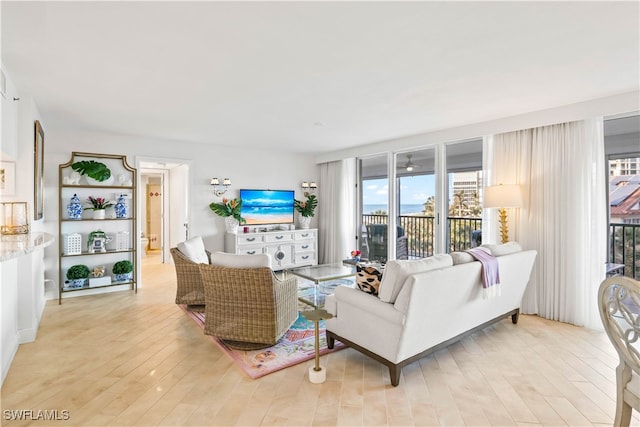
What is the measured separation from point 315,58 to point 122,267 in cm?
432

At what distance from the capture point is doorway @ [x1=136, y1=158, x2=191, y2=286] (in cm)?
639

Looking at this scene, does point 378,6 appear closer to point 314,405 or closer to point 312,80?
point 312,80

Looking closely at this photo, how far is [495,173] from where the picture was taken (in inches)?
173

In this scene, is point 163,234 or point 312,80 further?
point 163,234

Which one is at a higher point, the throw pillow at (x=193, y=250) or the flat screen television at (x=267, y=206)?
the flat screen television at (x=267, y=206)

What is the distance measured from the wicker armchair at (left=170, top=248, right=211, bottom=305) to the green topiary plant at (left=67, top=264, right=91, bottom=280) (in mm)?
1798

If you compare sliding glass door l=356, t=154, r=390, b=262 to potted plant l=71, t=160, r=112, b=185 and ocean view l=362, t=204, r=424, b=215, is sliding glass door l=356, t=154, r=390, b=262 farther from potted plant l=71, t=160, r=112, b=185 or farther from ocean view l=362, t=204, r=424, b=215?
potted plant l=71, t=160, r=112, b=185

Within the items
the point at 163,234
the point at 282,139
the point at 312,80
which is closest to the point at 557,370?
the point at 312,80

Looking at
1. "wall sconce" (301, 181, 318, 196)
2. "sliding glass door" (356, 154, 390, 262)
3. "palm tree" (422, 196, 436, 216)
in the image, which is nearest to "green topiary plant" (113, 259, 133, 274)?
"wall sconce" (301, 181, 318, 196)

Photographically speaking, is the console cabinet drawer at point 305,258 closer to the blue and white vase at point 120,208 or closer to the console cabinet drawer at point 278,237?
the console cabinet drawer at point 278,237

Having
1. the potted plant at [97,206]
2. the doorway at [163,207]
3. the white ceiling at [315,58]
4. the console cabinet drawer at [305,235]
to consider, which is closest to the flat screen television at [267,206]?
the console cabinet drawer at [305,235]

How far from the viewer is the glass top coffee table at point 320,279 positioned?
4.09 m

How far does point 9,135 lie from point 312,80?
2.62 meters

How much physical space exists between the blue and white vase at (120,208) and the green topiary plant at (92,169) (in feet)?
1.21
